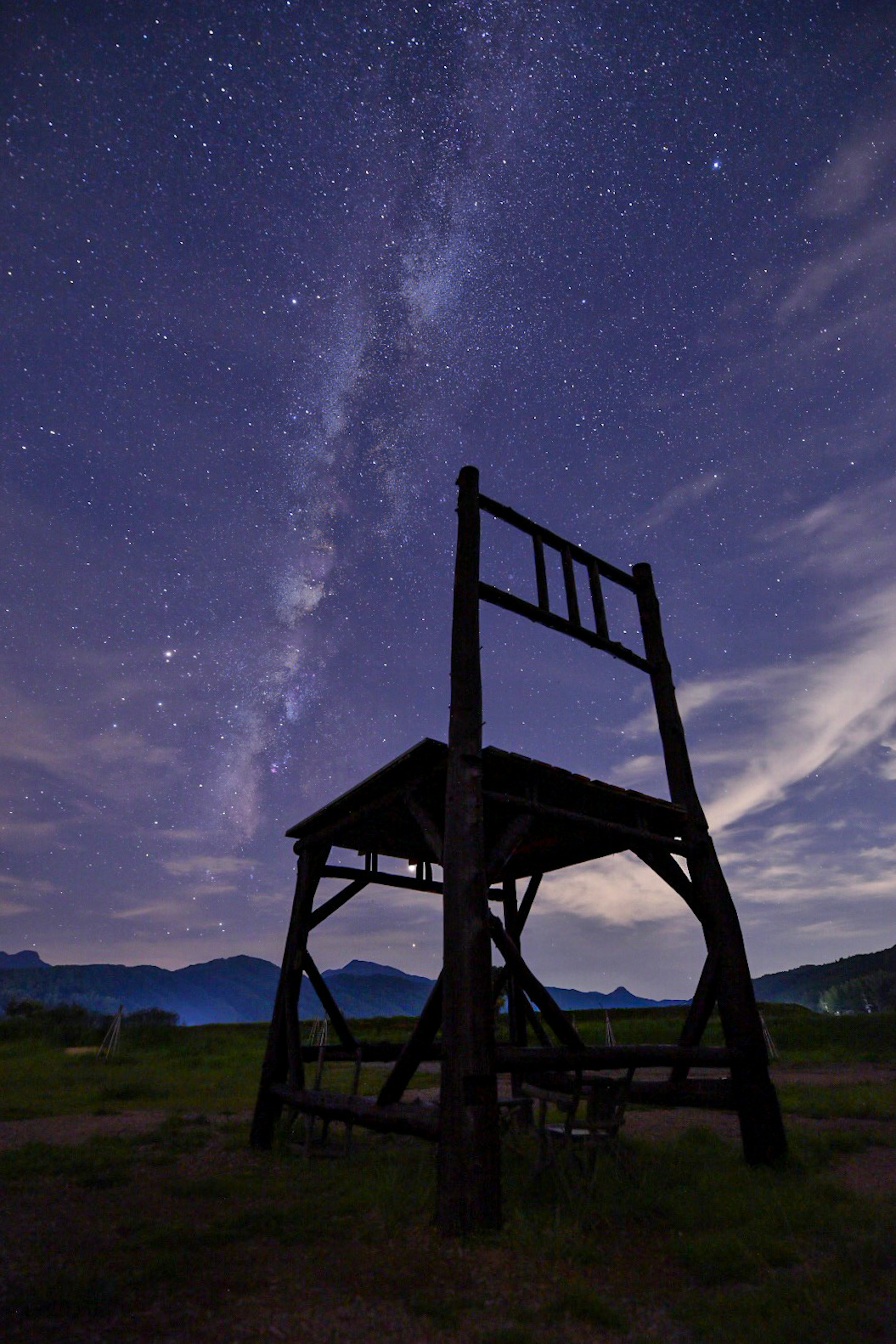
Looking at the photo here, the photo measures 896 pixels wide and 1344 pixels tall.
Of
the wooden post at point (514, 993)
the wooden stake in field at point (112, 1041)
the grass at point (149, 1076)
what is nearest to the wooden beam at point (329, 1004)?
the wooden post at point (514, 993)

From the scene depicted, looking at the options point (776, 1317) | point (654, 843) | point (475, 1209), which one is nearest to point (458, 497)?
point (654, 843)

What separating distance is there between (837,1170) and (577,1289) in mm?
4288

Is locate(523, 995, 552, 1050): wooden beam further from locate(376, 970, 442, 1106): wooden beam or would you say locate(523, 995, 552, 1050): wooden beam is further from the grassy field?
locate(376, 970, 442, 1106): wooden beam

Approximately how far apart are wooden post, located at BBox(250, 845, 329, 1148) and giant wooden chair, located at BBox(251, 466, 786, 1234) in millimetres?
24

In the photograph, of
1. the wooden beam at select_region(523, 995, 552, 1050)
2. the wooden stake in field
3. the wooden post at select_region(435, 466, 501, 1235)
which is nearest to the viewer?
the wooden post at select_region(435, 466, 501, 1235)

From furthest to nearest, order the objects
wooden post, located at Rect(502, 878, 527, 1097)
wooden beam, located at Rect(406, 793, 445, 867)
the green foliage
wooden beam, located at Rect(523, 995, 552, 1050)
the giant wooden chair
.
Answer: the green foliage, wooden post, located at Rect(502, 878, 527, 1097), wooden beam, located at Rect(523, 995, 552, 1050), wooden beam, located at Rect(406, 793, 445, 867), the giant wooden chair

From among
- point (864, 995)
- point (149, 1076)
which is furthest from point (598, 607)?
point (864, 995)

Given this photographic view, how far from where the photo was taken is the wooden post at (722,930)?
7.04m

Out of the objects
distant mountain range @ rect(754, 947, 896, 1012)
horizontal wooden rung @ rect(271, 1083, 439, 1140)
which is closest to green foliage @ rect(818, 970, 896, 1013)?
distant mountain range @ rect(754, 947, 896, 1012)

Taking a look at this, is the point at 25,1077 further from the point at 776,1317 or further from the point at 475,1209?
the point at 776,1317

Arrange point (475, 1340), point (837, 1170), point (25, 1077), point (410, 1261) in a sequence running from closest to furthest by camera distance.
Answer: point (475, 1340)
point (410, 1261)
point (837, 1170)
point (25, 1077)


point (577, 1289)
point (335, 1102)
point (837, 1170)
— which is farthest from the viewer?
point (335, 1102)

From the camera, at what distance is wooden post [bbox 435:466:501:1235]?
208 inches

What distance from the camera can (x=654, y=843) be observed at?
8047mm
